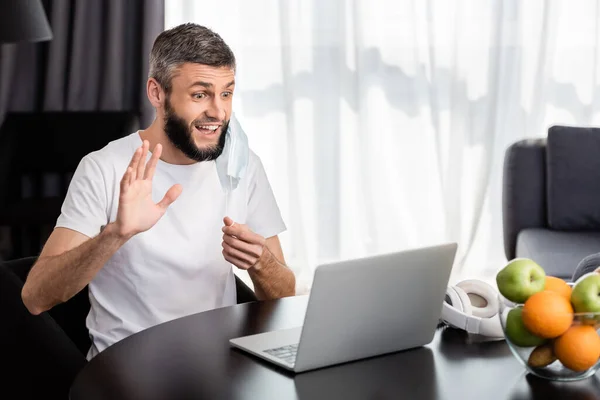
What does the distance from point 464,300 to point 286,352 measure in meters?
0.37

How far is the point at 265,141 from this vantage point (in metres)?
4.68

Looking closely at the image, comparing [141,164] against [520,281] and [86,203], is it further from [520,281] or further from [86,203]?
[520,281]

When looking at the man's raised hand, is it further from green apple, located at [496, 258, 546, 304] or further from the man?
green apple, located at [496, 258, 546, 304]

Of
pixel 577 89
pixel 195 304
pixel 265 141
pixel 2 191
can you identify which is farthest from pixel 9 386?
pixel 577 89

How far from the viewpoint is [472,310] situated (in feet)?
5.62

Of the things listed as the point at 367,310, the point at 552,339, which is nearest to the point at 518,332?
the point at 552,339

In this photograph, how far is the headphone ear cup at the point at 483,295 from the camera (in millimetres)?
1707

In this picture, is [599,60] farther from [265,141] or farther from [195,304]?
[195,304]

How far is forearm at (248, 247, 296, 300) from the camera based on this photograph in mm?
2024

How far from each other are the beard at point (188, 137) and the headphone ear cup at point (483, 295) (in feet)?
2.26

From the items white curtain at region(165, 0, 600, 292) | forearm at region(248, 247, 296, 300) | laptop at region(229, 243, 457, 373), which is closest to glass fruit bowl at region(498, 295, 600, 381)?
laptop at region(229, 243, 457, 373)

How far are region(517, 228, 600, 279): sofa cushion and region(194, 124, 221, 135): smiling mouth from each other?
162 cm

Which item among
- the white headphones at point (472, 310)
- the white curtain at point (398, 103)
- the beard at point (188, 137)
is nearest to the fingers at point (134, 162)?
the beard at point (188, 137)

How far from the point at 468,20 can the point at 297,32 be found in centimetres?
84
